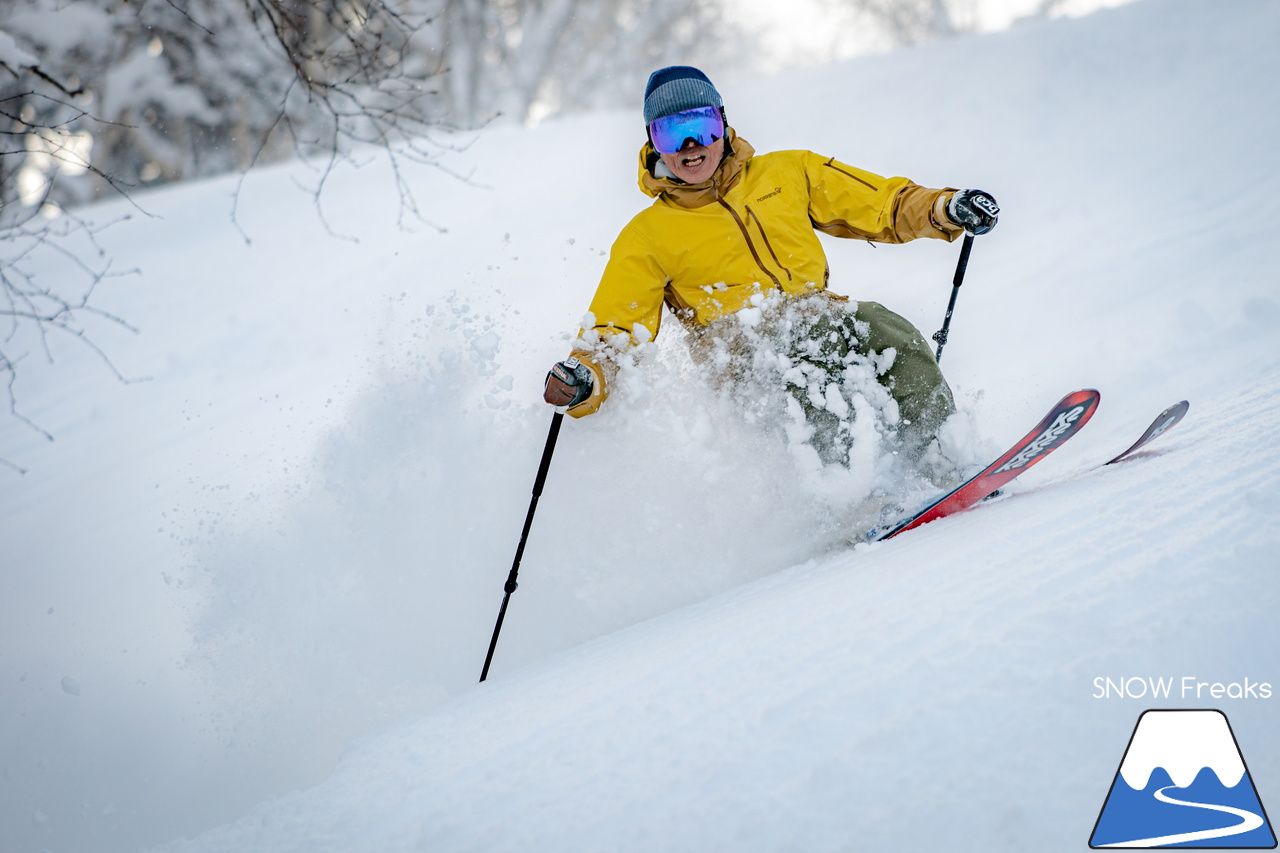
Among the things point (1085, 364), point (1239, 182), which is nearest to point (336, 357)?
point (1085, 364)

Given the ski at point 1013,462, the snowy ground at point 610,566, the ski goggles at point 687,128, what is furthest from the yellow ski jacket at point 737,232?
the ski at point 1013,462

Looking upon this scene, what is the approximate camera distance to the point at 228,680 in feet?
9.86

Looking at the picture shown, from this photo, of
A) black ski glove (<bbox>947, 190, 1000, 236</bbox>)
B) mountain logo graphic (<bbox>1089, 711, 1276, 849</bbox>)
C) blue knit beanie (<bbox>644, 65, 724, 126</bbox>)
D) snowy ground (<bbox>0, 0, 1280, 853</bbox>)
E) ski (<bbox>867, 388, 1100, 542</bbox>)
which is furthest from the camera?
blue knit beanie (<bbox>644, 65, 724, 126</bbox>)

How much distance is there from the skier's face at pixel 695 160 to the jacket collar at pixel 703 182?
25 mm

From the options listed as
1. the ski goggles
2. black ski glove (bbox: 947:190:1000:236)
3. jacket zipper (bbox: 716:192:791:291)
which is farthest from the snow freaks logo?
the ski goggles

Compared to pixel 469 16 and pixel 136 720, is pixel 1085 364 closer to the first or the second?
pixel 136 720

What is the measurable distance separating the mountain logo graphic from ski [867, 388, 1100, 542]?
4.13ft

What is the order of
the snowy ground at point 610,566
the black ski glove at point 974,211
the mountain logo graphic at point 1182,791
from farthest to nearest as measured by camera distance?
the black ski glove at point 974,211
the snowy ground at point 610,566
the mountain logo graphic at point 1182,791

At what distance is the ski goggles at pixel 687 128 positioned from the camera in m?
2.85

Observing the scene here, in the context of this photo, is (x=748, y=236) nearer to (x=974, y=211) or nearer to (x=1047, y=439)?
(x=974, y=211)

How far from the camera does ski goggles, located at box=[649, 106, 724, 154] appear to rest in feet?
9.36

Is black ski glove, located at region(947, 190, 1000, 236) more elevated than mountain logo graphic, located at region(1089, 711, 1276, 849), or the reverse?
black ski glove, located at region(947, 190, 1000, 236)

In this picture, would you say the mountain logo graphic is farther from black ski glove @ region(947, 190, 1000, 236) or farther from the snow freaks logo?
black ski glove @ region(947, 190, 1000, 236)

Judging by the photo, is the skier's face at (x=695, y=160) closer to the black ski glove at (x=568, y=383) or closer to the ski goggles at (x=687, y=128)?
the ski goggles at (x=687, y=128)
